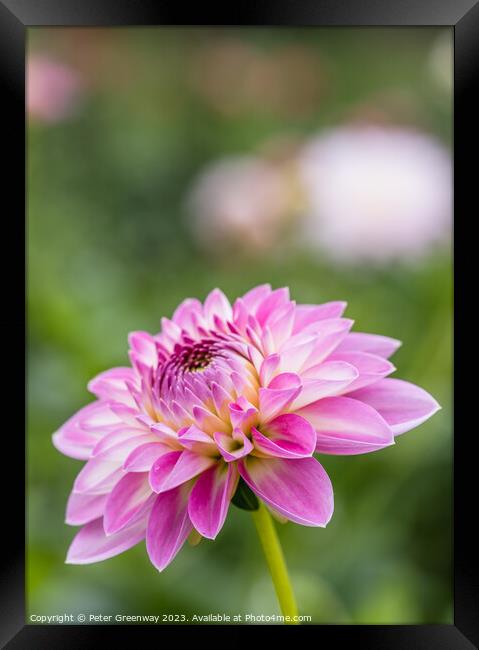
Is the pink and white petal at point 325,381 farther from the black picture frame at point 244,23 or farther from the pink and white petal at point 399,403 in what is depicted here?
the black picture frame at point 244,23

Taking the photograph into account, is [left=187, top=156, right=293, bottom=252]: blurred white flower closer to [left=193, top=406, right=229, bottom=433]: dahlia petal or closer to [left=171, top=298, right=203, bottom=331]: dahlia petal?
[left=171, top=298, right=203, bottom=331]: dahlia petal

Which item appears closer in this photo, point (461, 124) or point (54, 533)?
point (461, 124)

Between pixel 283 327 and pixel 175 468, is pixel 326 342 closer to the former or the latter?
pixel 283 327

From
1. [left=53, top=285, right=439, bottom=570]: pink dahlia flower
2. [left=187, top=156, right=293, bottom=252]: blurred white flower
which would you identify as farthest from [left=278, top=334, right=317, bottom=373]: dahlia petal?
[left=187, top=156, right=293, bottom=252]: blurred white flower

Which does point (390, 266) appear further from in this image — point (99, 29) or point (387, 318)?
point (99, 29)

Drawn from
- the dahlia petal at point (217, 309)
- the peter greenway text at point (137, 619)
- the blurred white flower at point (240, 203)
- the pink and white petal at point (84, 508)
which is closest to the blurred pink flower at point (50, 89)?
A: the blurred white flower at point (240, 203)

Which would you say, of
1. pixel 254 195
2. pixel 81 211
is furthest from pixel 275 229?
pixel 81 211
